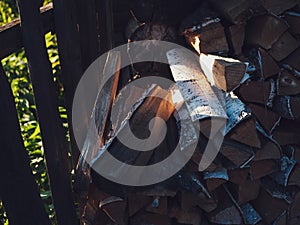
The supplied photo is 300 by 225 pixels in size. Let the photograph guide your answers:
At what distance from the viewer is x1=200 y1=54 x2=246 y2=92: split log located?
2318mm

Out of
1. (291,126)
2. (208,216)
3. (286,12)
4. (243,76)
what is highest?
(286,12)

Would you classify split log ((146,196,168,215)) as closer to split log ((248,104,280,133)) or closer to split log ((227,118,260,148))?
split log ((227,118,260,148))

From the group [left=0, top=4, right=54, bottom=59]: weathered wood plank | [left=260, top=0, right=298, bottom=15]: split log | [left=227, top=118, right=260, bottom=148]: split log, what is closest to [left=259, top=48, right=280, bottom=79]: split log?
[left=260, top=0, right=298, bottom=15]: split log

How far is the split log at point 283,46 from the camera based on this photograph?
2.65m

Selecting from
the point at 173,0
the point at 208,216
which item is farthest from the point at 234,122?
the point at 173,0

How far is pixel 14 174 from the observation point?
2527 millimetres

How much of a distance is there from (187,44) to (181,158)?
0.85 meters

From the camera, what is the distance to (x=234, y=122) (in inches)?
90.9

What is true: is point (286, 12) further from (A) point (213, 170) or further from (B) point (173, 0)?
(A) point (213, 170)

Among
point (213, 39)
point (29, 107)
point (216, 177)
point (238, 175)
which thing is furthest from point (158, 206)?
point (29, 107)

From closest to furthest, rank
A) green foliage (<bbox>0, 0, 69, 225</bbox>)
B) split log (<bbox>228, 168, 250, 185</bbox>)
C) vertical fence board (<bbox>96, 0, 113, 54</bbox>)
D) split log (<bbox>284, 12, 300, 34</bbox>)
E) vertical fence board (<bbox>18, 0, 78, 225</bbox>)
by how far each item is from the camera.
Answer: vertical fence board (<bbox>18, 0, 78, 225</bbox>) < split log (<bbox>228, 168, 250, 185</bbox>) < split log (<bbox>284, 12, 300, 34</bbox>) < vertical fence board (<bbox>96, 0, 113, 54</bbox>) < green foliage (<bbox>0, 0, 69, 225</bbox>)

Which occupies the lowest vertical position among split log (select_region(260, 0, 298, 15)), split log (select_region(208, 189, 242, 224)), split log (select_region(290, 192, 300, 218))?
split log (select_region(290, 192, 300, 218))

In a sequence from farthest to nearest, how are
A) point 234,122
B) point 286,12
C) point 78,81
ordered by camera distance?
point 78,81
point 286,12
point 234,122

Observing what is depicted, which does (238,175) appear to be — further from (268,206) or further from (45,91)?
(45,91)
